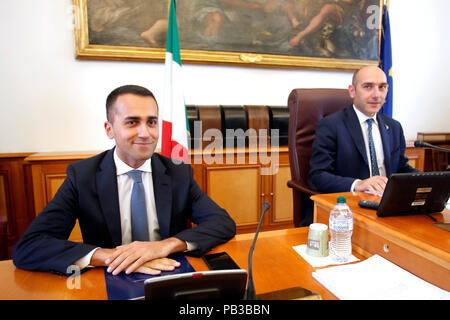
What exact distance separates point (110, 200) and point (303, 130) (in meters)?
1.27

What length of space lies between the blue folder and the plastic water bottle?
0.49 m

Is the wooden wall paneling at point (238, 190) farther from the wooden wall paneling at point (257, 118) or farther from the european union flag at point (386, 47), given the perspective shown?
the european union flag at point (386, 47)

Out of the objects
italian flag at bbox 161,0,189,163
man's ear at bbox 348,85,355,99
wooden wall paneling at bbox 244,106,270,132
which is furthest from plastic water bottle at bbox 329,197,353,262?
wooden wall paneling at bbox 244,106,270,132

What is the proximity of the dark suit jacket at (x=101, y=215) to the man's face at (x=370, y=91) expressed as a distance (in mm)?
1270

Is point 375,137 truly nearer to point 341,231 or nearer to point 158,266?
point 341,231

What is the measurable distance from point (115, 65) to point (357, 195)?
237cm

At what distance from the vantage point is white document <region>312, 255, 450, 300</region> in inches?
31.5

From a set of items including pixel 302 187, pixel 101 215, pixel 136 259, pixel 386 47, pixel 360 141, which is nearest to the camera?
pixel 136 259

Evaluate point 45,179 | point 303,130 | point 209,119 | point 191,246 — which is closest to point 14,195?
point 45,179

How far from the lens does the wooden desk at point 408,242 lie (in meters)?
0.84

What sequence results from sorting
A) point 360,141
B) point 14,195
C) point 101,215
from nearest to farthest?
point 101,215
point 360,141
point 14,195

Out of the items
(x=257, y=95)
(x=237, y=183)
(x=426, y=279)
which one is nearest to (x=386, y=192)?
(x=426, y=279)

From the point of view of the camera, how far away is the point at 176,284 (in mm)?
665

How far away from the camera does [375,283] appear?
2.83 feet
